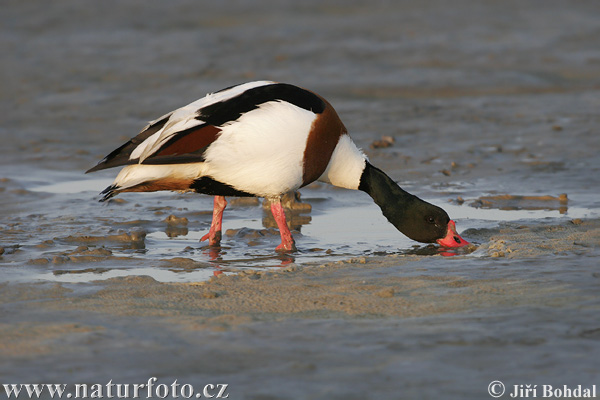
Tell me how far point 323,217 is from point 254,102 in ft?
5.71

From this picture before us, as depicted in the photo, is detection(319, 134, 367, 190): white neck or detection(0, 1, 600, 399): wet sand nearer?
detection(0, 1, 600, 399): wet sand

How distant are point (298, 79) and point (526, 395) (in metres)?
10.1

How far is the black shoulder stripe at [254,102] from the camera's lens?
249 inches

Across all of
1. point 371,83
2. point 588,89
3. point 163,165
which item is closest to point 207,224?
point 163,165

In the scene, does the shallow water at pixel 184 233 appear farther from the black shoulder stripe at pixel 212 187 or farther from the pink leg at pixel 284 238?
the black shoulder stripe at pixel 212 187

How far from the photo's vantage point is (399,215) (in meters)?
7.00

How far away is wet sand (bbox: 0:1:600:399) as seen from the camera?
4094 millimetres

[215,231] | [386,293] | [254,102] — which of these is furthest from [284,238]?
[386,293]

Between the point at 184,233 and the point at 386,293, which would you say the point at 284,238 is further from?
the point at 386,293

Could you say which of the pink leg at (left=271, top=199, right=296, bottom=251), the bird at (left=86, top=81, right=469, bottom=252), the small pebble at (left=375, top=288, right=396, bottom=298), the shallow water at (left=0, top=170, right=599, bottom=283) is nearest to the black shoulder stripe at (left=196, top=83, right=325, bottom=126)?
the bird at (left=86, top=81, right=469, bottom=252)

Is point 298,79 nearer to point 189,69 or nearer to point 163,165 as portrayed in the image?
point 189,69

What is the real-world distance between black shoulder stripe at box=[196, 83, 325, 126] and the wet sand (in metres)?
0.97

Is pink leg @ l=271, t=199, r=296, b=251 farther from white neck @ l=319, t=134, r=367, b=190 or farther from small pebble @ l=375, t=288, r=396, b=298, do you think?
small pebble @ l=375, t=288, r=396, b=298

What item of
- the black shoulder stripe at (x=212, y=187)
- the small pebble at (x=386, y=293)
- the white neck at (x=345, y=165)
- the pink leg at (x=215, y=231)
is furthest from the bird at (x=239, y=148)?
the small pebble at (x=386, y=293)
